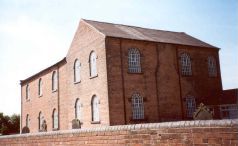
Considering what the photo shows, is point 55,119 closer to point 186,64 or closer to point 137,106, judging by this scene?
point 137,106

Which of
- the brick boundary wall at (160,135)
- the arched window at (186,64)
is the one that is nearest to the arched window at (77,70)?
the arched window at (186,64)

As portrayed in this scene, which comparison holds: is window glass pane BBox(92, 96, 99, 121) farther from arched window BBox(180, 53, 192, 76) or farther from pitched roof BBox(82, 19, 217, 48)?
arched window BBox(180, 53, 192, 76)

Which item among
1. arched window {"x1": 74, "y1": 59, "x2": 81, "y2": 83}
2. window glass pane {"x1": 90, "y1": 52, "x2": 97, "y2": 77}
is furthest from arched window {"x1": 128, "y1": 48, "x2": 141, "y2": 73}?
arched window {"x1": 74, "y1": 59, "x2": 81, "y2": 83}

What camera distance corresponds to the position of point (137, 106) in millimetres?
22750

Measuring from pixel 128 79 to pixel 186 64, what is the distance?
703cm

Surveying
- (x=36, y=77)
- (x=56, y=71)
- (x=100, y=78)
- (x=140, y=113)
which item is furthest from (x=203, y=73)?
(x=36, y=77)

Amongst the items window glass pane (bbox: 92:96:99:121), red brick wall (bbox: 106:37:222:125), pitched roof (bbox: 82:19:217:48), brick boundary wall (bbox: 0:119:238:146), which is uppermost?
pitched roof (bbox: 82:19:217:48)

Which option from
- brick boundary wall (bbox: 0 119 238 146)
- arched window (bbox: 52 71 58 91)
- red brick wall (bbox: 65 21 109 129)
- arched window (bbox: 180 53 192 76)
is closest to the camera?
brick boundary wall (bbox: 0 119 238 146)

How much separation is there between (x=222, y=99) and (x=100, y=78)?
39.9ft

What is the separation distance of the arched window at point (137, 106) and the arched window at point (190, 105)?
506 cm

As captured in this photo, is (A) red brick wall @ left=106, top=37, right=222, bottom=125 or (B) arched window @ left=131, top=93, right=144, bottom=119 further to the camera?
(B) arched window @ left=131, top=93, right=144, bottom=119

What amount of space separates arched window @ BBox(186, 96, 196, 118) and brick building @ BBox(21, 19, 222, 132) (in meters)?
0.09

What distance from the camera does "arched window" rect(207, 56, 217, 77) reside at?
93.5ft

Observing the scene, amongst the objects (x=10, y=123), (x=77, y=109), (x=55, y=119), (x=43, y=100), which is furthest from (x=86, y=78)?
(x=10, y=123)
